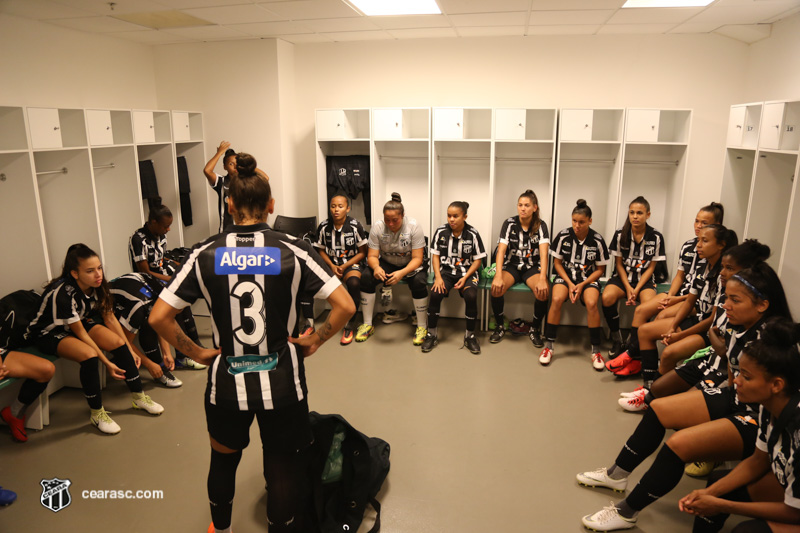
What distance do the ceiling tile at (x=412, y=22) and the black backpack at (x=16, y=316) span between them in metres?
2.89

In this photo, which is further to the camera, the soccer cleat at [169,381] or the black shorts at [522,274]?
the black shorts at [522,274]

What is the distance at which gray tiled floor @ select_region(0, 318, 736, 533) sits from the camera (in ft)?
7.97

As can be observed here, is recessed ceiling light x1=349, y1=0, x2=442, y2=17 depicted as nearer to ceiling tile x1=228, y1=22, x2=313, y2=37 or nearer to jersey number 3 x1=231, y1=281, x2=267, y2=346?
ceiling tile x1=228, y1=22, x2=313, y2=37

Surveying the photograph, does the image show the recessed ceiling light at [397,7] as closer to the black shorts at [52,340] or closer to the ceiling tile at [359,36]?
the ceiling tile at [359,36]

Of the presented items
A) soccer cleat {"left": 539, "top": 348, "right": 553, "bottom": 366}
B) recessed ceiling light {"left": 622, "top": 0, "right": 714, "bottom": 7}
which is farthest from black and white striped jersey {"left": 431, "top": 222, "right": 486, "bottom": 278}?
recessed ceiling light {"left": 622, "top": 0, "right": 714, "bottom": 7}

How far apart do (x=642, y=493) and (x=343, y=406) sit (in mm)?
1765

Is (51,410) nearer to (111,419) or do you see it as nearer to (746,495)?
(111,419)

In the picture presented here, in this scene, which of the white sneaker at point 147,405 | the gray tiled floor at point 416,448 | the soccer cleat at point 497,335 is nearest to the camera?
the gray tiled floor at point 416,448

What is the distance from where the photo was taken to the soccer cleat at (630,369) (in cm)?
376

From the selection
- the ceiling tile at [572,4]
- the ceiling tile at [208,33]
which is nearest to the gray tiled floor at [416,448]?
the ceiling tile at [572,4]

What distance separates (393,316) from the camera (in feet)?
16.1

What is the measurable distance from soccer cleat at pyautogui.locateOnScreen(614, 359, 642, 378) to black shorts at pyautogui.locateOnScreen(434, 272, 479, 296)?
1.21m

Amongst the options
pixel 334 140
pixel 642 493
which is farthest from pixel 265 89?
pixel 642 493

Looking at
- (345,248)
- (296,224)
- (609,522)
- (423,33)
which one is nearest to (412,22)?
(423,33)
